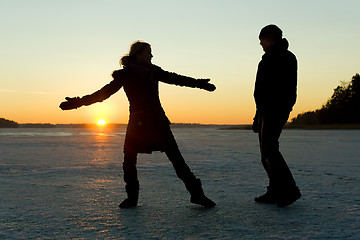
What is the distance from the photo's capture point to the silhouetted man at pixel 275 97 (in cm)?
457

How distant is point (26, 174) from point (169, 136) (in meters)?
4.19

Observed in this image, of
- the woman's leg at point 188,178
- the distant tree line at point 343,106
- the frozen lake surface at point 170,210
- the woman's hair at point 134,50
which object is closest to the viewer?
the frozen lake surface at point 170,210

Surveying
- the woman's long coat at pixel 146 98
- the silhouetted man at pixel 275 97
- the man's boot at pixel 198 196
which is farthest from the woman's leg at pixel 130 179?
the silhouetted man at pixel 275 97

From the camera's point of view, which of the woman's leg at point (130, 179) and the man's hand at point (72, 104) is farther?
the woman's leg at point (130, 179)

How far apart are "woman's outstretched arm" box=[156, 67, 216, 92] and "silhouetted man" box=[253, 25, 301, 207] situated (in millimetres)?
574

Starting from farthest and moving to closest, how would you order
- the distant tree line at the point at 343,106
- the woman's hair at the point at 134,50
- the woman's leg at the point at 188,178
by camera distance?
1. the distant tree line at the point at 343,106
2. the woman's leg at the point at 188,178
3. the woman's hair at the point at 134,50

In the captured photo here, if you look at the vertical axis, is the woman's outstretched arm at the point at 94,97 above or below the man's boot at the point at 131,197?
above

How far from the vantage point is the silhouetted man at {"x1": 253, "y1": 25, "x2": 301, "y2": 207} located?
15.0 feet

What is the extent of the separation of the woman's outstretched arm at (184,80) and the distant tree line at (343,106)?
81.8m

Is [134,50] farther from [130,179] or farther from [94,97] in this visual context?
[130,179]

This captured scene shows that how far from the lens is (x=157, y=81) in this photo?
15.0 feet

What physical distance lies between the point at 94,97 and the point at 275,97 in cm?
191

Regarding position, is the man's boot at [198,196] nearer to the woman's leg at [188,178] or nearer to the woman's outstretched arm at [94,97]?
the woman's leg at [188,178]

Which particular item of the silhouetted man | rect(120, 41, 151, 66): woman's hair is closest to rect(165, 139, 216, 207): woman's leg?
the silhouetted man
